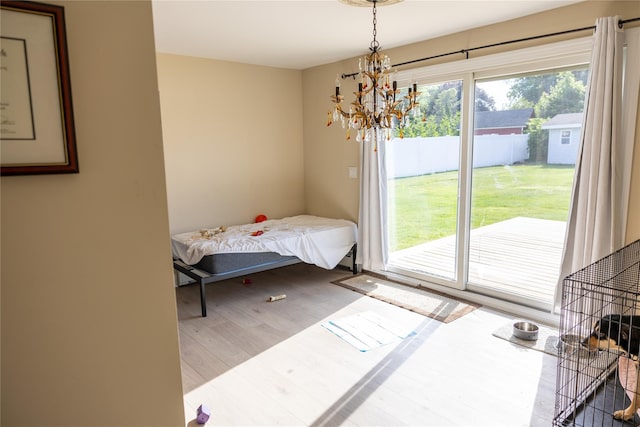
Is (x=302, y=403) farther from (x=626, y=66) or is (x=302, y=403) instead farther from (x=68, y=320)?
(x=626, y=66)

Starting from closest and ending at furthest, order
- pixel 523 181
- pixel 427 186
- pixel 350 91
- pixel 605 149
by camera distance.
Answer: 1. pixel 605 149
2. pixel 523 181
3. pixel 427 186
4. pixel 350 91

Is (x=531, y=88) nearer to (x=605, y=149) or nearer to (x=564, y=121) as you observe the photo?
(x=564, y=121)

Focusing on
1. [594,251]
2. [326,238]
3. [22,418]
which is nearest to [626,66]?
[594,251]

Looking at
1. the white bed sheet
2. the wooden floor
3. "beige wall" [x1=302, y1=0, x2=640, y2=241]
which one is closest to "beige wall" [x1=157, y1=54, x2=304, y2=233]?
"beige wall" [x1=302, y1=0, x2=640, y2=241]

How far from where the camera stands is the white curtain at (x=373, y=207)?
4492 mm

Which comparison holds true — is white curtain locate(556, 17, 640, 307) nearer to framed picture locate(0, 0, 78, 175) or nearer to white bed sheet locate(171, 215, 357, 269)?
white bed sheet locate(171, 215, 357, 269)

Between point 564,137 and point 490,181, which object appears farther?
point 490,181

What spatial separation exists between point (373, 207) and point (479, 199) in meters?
1.11

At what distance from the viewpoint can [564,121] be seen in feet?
10.7

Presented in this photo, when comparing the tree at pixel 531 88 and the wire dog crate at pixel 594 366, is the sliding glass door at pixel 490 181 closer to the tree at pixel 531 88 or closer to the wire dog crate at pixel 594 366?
the tree at pixel 531 88

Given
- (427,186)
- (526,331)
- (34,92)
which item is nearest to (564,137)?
(427,186)

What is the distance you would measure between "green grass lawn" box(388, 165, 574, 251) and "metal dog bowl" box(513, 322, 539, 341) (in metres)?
0.89

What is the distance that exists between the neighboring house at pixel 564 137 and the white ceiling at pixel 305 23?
693 millimetres

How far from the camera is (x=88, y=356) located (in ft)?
3.76
